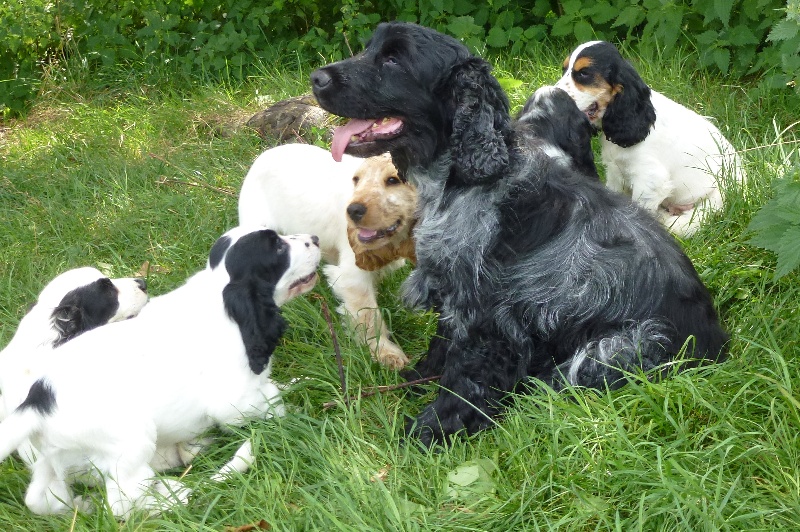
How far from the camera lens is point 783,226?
352 centimetres

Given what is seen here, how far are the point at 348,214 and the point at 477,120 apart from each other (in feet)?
2.98

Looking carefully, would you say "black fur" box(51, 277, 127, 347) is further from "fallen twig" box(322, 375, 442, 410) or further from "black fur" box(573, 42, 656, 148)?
"black fur" box(573, 42, 656, 148)

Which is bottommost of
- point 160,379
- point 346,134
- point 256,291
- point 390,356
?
point 390,356

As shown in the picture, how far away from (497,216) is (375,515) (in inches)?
48.4

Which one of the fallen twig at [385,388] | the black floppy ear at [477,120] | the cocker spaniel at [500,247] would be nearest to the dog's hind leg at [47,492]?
the fallen twig at [385,388]

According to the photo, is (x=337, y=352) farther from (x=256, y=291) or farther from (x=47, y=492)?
(x=47, y=492)

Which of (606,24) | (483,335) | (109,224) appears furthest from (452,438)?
(606,24)

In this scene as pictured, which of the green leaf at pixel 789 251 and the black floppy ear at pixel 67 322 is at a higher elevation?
the black floppy ear at pixel 67 322

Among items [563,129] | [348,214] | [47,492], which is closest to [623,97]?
[563,129]

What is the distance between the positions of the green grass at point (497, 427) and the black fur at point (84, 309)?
58 cm

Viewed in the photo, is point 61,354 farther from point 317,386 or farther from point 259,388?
point 317,386

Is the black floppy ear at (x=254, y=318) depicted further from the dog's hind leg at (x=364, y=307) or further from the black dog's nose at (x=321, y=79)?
the black dog's nose at (x=321, y=79)

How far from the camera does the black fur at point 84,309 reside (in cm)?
363

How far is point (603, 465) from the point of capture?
2795 millimetres
